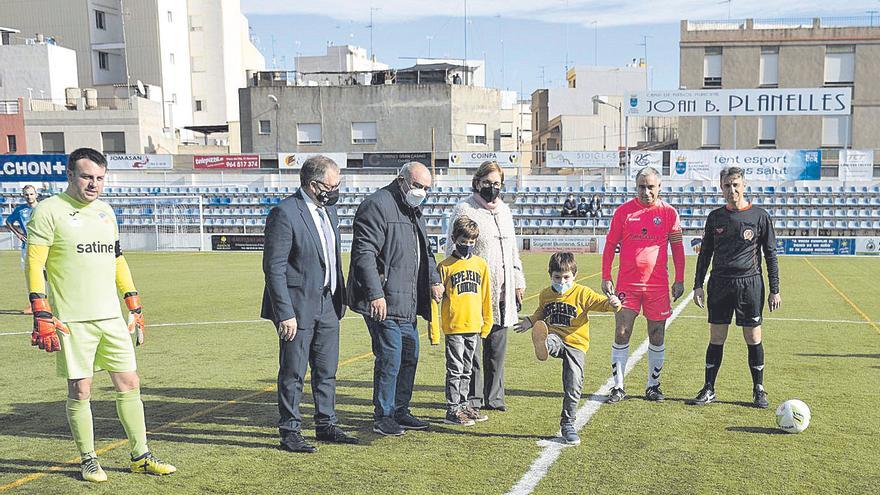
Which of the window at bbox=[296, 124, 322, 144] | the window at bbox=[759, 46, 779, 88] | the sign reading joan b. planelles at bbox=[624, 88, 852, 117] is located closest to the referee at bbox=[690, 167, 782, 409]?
the sign reading joan b. planelles at bbox=[624, 88, 852, 117]

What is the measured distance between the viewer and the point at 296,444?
538 cm

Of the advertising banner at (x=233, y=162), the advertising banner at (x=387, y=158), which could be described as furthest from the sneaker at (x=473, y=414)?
the advertising banner at (x=387, y=158)

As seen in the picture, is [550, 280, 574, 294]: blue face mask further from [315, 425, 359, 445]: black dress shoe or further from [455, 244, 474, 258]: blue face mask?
[315, 425, 359, 445]: black dress shoe

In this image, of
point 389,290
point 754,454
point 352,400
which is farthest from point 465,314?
point 754,454

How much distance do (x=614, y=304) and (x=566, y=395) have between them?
773mm

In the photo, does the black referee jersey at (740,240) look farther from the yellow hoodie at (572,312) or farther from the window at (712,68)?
the window at (712,68)

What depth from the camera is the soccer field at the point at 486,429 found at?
15.8 feet

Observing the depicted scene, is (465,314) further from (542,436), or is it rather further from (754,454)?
(754,454)

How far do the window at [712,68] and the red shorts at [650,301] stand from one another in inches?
1874

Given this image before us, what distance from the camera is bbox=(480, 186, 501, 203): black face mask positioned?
242 inches

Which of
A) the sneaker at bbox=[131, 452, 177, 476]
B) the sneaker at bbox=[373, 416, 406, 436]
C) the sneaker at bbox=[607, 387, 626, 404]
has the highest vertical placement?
the sneaker at bbox=[131, 452, 177, 476]

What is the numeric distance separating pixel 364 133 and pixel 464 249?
47924mm

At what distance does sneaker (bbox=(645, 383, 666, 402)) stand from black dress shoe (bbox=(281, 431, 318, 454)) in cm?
317

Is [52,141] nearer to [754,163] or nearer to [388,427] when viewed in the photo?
[754,163]
